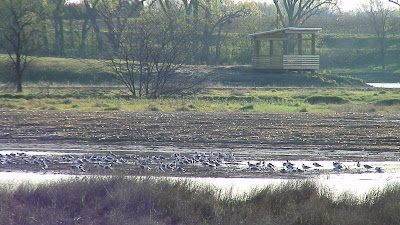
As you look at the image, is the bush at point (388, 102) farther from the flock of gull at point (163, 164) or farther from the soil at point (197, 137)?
the flock of gull at point (163, 164)

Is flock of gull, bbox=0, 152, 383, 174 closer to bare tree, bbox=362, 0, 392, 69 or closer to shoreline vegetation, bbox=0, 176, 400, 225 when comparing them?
shoreline vegetation, bbox=0, 176, 400, 225

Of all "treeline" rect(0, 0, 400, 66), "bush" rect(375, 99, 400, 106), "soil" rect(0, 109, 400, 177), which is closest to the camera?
"soil" rect(0, 109, 400, 177)

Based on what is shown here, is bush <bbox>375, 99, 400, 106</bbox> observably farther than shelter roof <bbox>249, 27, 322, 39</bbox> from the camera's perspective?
No

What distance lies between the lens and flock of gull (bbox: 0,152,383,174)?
12.2m

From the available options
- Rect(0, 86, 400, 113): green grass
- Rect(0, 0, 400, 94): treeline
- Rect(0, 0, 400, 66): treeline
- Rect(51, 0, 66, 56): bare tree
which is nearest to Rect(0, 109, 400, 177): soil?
Rect(0, 86, 400, 113): green grass

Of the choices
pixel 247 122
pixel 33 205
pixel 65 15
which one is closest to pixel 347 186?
pixel 33 205

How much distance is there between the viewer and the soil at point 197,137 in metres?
13.8

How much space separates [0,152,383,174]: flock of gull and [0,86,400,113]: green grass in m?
10.5

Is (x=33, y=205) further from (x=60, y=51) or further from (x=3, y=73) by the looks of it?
(x=60, y=51)

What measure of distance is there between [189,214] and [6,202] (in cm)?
311

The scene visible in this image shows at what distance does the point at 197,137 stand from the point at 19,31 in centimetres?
2110

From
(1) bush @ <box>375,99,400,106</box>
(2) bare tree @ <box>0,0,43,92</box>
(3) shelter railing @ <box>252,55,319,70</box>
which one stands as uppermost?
(2) bare tree @ <box>0,0,43,92</box>

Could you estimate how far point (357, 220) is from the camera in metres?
8.61

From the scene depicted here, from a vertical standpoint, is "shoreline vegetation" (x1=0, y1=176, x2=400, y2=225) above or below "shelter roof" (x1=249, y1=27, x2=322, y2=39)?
below
